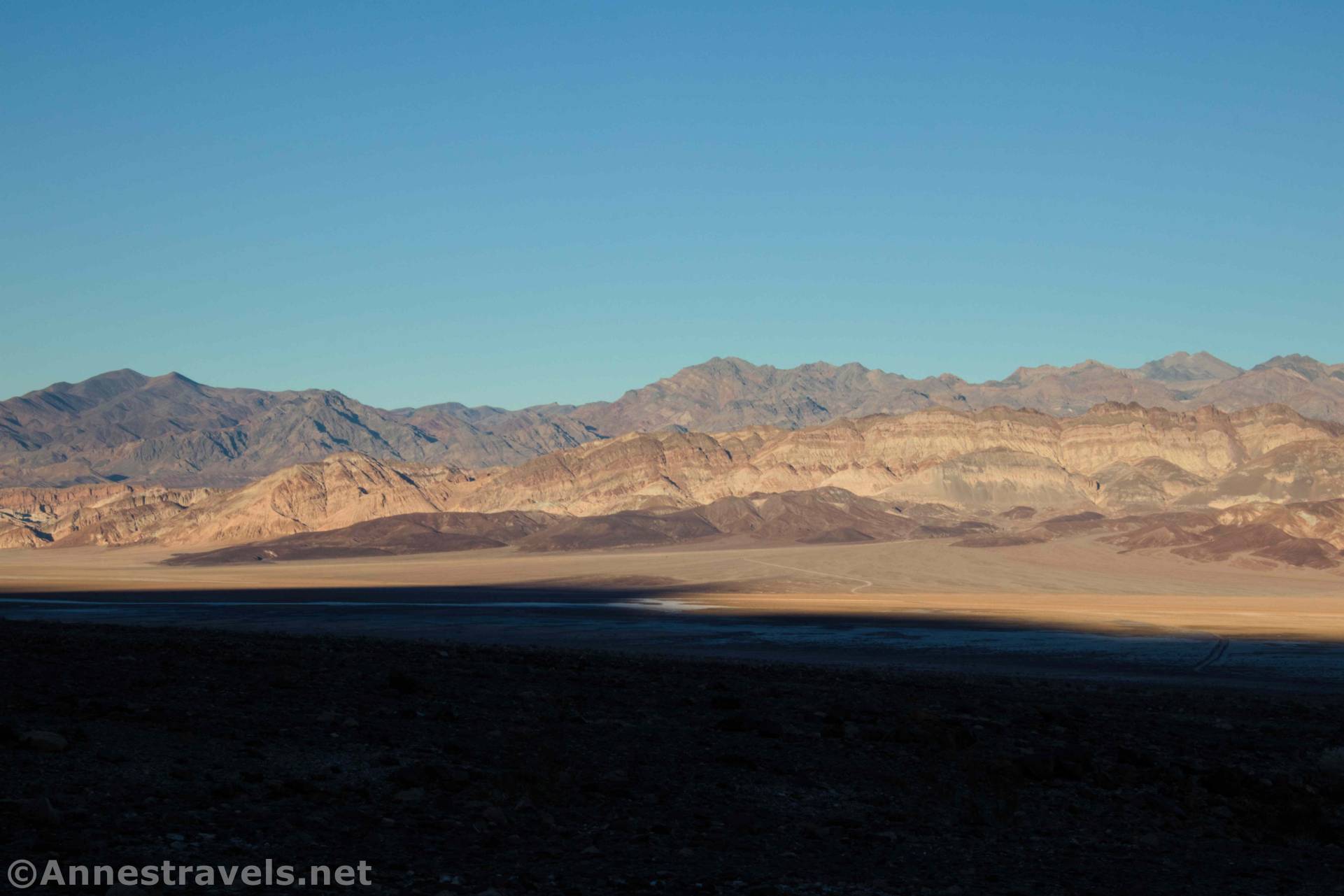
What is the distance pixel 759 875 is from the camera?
9273 mm

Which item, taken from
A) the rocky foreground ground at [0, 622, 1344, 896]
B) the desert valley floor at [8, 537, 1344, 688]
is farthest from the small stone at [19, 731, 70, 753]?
the desert valley floor at [8, 537, 1344, 688]

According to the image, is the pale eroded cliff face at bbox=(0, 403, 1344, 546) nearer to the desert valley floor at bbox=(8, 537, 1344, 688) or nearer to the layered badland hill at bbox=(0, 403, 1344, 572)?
the layered badland hill at bbox=(0, 403, 1344, 572)

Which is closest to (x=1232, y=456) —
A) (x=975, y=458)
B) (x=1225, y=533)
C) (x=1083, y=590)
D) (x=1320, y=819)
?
(x=975, y=458)

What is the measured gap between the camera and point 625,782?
11773 millimetres

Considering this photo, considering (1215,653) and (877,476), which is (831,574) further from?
(877,476)

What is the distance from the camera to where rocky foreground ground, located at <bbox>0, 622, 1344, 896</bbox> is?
30.3 ft

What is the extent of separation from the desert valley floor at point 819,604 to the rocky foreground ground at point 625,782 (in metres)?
18.1

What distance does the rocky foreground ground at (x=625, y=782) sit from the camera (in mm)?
9250

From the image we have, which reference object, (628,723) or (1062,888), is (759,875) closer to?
(1062,888)

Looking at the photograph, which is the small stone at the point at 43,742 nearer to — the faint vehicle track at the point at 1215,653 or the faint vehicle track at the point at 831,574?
the faint vehicle track at the point at 1215,653

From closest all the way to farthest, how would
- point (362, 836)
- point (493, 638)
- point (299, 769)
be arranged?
point (362, 836), point (299, 769), point (493, 638)

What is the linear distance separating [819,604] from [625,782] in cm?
5317

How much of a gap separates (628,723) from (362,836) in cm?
553

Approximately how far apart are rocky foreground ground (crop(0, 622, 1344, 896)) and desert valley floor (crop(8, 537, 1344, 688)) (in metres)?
18.1
